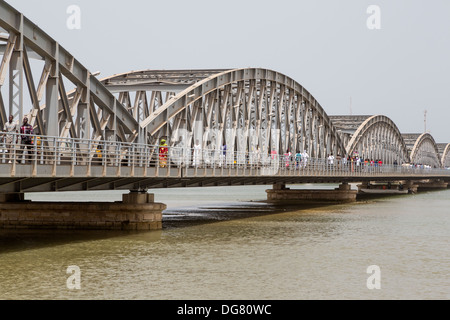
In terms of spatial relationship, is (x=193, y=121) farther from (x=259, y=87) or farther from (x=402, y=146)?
(x=402, y=146)

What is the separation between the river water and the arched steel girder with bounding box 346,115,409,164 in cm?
6030

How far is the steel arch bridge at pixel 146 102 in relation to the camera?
33.2 m

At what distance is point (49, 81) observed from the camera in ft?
116

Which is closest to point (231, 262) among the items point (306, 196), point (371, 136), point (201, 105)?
point (201, 105)

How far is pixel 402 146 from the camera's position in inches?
5285

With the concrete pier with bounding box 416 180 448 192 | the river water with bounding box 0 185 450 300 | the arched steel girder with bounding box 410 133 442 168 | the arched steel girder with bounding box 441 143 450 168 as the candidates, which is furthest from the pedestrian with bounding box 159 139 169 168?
the arched steel girder with bounding box 441 143 450 168

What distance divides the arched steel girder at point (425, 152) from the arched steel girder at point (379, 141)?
1245cm

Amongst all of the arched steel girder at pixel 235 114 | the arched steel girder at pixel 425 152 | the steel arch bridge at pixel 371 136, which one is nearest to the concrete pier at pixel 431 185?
the steel arch bridge at pixel 371 136

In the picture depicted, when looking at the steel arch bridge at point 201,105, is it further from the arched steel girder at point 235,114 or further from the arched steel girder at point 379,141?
the arched steel girder at point 379,141

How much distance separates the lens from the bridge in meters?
31.9

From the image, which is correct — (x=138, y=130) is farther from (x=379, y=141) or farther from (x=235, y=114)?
(x=379, y=141)

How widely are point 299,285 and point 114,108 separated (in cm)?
1905

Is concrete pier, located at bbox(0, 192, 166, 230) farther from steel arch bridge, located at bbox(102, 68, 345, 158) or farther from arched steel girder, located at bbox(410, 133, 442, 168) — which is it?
arched steel girder, located at bbox(410, 133, 442, 168)
